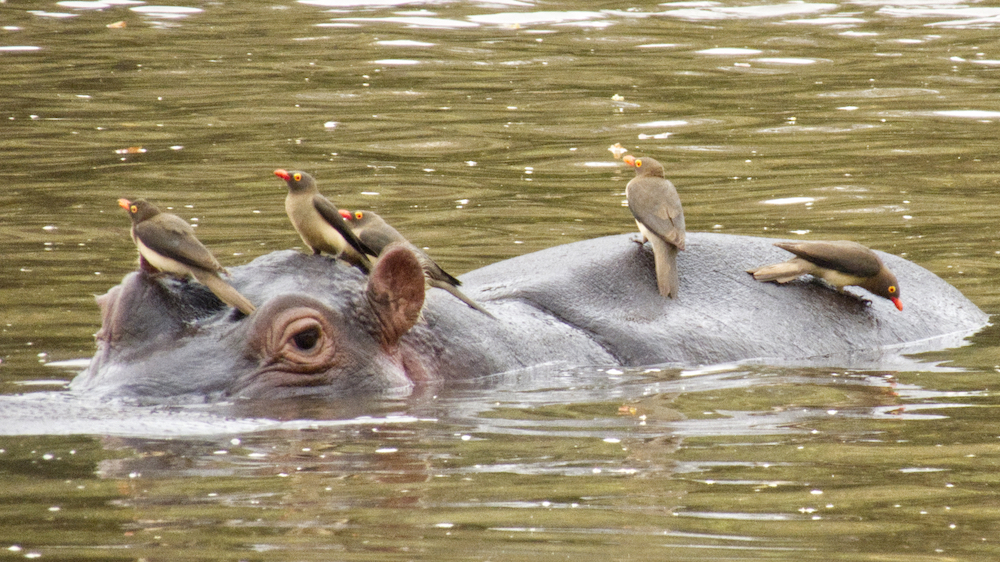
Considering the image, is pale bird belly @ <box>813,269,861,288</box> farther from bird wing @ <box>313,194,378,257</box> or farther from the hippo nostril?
the hippo nostril

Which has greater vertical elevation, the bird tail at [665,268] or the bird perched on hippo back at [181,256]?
the bird perched on hippo back at [181,256]

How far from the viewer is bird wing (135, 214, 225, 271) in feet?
19.2

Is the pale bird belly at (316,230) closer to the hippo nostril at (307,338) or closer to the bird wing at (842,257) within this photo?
the hippo nostril at (307,338)

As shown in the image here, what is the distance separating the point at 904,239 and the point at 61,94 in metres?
9.28

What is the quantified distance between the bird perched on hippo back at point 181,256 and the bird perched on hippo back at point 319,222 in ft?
1.69

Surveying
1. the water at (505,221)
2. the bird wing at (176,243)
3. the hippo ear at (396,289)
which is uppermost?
the bird wing at (176,243)

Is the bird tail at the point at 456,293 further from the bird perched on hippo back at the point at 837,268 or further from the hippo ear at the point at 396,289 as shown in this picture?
the bird perched on hippo back at the point at 837,268

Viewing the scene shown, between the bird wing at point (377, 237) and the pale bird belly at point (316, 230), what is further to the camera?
the bird wing at point (377, 237)

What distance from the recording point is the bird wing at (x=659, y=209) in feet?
24.0

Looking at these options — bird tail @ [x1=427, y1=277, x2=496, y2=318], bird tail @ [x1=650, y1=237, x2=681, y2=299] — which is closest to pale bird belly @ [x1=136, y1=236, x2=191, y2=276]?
bird tail @ [x1=427, y1=277, x2=496, y2=318]

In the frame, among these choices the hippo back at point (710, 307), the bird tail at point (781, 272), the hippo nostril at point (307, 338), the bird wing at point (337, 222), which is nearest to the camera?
the hippo nostril at point (307, 338)

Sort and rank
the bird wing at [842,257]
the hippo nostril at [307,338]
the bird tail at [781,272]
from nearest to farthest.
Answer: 1. the hippo nostril at [307,338]
2. the bird wing at [842,257]
3. the bird tail at [781,272]

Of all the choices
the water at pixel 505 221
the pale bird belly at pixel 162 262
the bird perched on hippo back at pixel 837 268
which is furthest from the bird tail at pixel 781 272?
the pale bird belly at pixel 162 262

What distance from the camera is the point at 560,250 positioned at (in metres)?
7.87
